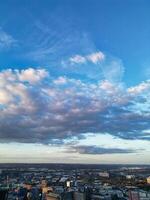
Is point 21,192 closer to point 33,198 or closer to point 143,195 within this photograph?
point 33,198

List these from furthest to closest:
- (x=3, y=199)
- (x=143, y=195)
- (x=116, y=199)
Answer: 1. (x=143, y=195)
2. (x=116, y=199)
3. (x=3, y=199)

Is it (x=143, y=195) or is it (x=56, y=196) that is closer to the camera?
(x=56, y=196)

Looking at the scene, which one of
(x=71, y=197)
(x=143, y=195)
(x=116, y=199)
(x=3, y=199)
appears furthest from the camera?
(x=143, y=195)

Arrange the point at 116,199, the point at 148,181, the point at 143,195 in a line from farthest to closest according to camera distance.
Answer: the point at 148,181
the point at 143,195
the point at 116,199

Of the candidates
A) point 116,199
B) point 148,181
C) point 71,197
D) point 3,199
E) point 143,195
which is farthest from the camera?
point 148,181

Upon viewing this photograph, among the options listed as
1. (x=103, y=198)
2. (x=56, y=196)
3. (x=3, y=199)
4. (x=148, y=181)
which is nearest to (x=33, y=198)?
(x=56, y=196)

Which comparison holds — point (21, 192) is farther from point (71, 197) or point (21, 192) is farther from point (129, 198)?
point (129, 198)

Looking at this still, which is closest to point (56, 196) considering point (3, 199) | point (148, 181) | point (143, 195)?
point (143, 195)

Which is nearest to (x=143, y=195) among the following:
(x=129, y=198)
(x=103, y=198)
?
(x=129, y=198)

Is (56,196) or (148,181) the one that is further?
(148,181)
